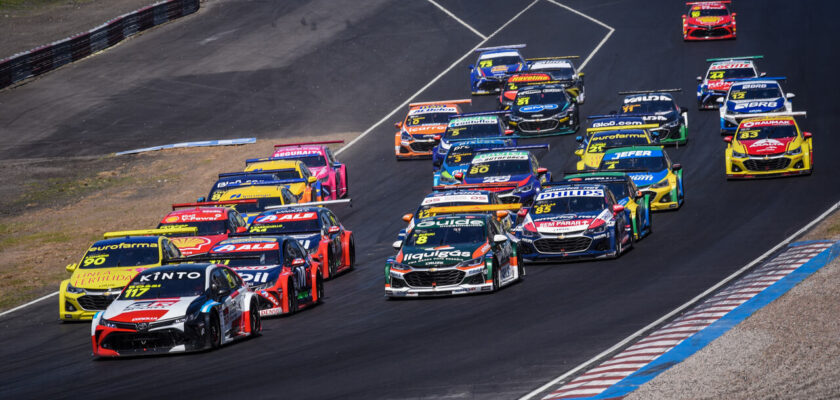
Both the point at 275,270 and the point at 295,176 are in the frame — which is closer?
the point at 275,270

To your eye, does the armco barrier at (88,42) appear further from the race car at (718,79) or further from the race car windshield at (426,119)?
the race car at (718,79)

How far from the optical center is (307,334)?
18359 millimetres

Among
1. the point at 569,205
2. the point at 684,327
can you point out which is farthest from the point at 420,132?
the point at 684,327

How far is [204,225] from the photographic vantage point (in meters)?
25.3

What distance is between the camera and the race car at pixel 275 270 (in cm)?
2025

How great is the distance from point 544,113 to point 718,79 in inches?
264

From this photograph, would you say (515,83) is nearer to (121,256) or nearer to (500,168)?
(500,168)

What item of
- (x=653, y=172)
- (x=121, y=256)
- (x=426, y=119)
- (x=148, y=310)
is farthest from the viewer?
(x=426, y=119)

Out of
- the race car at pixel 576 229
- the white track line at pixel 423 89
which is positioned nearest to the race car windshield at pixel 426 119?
the white track line at pixel 423 89

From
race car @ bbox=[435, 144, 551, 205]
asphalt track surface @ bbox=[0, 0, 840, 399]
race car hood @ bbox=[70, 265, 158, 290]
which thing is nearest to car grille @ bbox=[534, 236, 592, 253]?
asphalt track surface @ bbox=[0, 0, 840, 399]

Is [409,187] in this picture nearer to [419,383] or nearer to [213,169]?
[213,169]

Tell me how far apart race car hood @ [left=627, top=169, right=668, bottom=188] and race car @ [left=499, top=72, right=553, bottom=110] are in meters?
13.5

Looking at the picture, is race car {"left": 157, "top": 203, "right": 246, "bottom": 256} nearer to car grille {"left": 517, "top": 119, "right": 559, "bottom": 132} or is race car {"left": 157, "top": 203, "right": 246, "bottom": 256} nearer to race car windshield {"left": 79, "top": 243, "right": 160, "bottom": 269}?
race car windshield {"left": 79, "top": 243, "right": 160, "bottom": 269}

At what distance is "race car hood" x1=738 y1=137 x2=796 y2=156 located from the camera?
1241 inches
